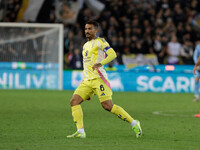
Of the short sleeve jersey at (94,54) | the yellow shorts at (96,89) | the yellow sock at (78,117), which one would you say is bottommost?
the yellow sock at (78,117)

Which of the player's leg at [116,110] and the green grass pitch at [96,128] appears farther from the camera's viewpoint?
the player's leg at [116,110]

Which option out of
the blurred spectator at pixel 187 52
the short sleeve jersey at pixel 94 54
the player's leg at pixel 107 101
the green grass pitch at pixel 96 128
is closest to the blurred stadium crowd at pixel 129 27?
the blurred spectator at pixel 187 52

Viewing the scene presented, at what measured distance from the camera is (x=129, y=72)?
23188mm

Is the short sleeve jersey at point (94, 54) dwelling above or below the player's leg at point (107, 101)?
above

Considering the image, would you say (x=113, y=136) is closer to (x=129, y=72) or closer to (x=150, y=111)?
(x=150, y=111)

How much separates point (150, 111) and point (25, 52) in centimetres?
1017

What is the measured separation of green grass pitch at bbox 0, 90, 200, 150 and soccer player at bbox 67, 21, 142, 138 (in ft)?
0.93

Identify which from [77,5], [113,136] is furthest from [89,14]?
[113,136]

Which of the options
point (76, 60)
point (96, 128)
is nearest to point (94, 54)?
point (96, 128)

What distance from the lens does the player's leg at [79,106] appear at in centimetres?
868

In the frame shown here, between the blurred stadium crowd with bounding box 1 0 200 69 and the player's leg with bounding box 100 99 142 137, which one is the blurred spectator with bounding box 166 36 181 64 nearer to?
the blurred stadium crowd with bounding box 1 0 200 69

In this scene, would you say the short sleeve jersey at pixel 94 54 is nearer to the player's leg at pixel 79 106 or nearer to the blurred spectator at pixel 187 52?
the player's leg at pixel 79 106

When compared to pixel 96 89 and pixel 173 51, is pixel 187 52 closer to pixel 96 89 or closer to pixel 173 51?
pixel 173 51

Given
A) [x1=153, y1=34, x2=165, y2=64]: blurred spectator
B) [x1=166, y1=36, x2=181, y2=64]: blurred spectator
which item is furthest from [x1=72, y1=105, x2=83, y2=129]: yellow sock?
[x1=166, y1=36, x2=181, y2=64]: blurred spectator
